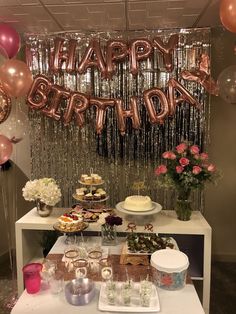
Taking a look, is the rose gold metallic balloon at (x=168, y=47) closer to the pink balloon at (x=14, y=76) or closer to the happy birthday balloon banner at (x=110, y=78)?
the happy birthday balloon banner at (x=110, y=78)

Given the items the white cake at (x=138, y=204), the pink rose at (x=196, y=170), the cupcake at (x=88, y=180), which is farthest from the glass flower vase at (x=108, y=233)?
the pink rose at (x=196, y=170)

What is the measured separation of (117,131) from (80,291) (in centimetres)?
172

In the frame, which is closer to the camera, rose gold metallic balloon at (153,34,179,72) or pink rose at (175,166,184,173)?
pink rose at (175,166,184,173)

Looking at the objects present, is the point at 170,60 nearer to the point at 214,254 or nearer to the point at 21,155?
the point at 21,155

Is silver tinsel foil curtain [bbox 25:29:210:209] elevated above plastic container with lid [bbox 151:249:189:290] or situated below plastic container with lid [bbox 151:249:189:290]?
above

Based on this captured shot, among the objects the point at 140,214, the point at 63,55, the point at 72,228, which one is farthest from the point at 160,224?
the point at 63,55

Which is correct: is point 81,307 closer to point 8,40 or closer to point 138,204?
point 138,204

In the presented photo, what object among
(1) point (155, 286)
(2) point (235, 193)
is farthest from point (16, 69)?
(2) point (235, 193)

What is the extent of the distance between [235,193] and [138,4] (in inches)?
77.1

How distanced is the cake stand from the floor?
81 cm

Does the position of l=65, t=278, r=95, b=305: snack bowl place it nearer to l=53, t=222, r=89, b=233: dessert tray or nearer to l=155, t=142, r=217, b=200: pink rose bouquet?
l=53, t=222, r=89, b=233: dessert tray

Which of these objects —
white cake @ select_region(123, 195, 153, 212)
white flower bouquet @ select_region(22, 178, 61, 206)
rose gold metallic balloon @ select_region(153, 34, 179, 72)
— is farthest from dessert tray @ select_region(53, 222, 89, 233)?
rose gold metallic balloon @ select_region(153, 34, 179, 72)

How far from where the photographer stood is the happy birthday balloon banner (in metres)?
2.67

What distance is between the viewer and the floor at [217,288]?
2.43 meters
